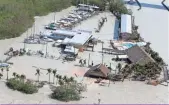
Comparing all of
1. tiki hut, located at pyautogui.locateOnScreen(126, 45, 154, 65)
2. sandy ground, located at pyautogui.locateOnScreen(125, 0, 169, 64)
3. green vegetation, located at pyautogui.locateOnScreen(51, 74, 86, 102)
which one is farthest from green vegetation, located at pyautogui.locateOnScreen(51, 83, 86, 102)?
sandy ground, located at pyautogui.locateOnScreen(125, 0, 169, 64)

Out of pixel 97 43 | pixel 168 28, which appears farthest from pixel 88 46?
pixel 168 28

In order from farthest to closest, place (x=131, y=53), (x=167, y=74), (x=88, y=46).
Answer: (x=88, y=46)
(x=131, y=53)
(x=167, y=74)

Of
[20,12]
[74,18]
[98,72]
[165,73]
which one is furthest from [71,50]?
[74,18]

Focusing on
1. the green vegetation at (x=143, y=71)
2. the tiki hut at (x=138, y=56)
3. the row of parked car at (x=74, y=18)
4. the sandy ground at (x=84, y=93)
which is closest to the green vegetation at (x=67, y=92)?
the sandy ground at (x=84, y=93)

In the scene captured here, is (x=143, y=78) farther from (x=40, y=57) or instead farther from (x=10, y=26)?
(x=10, y=26)

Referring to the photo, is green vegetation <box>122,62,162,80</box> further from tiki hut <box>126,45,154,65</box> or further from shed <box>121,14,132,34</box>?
shed <box>121,14,132,34</box>

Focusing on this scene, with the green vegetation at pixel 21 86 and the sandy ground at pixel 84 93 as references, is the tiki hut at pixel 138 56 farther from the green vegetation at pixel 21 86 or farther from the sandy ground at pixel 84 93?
the green vegetation at pixel 21 86
